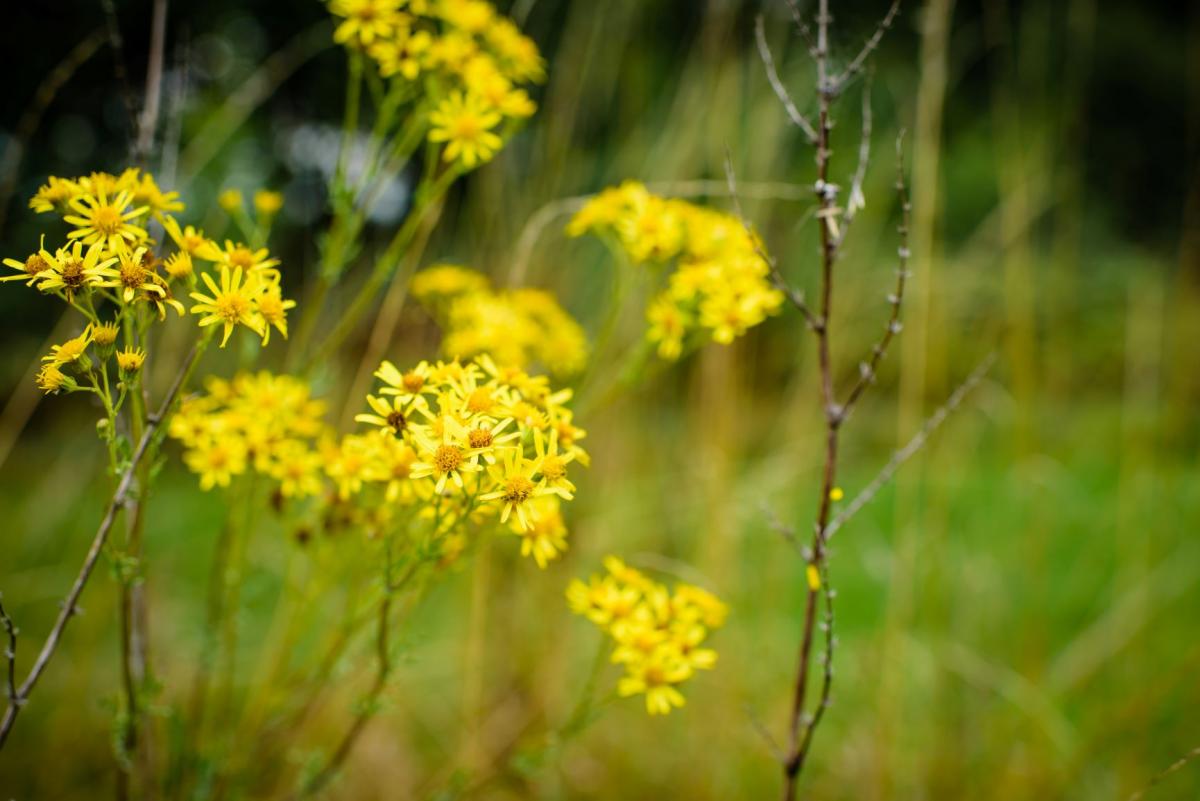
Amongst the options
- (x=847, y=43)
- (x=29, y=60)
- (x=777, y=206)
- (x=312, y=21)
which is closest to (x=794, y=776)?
(x=847, y=43)

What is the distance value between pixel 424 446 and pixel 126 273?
10.1 inches

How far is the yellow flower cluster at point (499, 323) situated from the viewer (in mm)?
1001

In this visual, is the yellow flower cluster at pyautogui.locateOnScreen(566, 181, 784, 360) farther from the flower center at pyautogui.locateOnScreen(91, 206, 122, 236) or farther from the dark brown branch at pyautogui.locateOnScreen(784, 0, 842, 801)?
the flower center at pyautogui.locateOnScreen(91, 206, 122, 236)

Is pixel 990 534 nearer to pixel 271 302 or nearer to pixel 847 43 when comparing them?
pixel 847 43

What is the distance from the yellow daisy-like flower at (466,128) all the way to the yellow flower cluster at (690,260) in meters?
0.15

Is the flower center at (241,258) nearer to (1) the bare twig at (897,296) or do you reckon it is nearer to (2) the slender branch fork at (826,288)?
(2) the slender branch fork at (826,288)

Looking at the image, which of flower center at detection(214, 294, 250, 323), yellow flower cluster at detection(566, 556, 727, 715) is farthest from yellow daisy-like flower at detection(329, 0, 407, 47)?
yellow flower cluster at detection(566, 556, 727, 715)

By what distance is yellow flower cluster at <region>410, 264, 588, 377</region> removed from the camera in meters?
1.00

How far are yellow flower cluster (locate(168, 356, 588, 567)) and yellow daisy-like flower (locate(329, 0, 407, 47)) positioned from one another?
0.40 m

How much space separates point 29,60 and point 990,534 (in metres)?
4.83

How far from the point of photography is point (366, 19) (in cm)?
92

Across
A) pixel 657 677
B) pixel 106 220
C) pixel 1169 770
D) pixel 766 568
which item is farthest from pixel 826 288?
pixel 766 568

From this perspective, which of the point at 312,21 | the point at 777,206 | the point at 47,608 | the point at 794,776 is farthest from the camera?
the point at 312,21

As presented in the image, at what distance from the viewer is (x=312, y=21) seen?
5031mm
